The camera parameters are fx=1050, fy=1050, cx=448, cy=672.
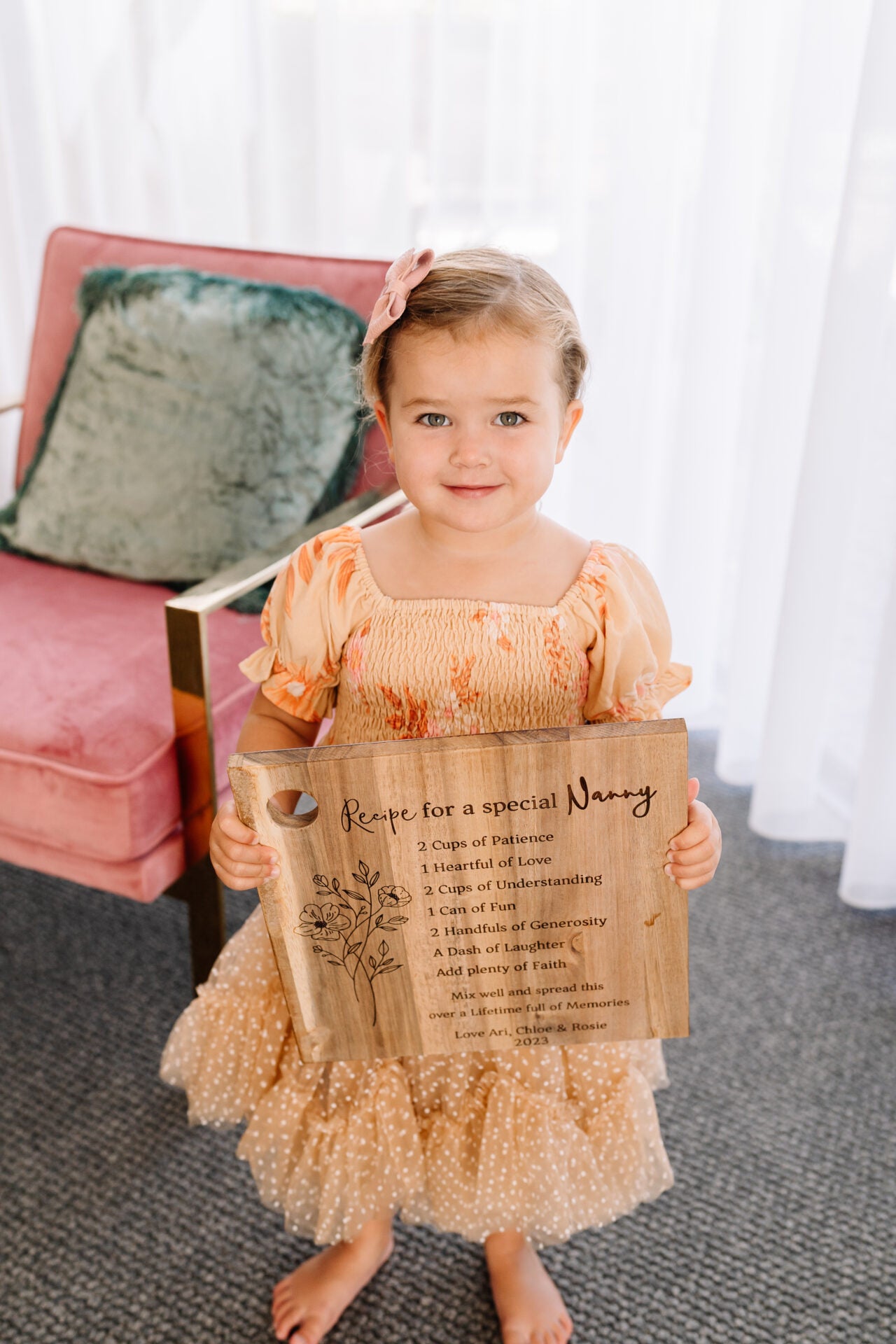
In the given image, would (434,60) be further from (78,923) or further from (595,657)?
(78,923)

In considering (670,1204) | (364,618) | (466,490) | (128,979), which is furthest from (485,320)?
(128,979)

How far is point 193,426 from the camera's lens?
1.55 meters

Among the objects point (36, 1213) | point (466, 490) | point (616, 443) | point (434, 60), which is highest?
point (434, 60)

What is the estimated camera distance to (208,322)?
155cm

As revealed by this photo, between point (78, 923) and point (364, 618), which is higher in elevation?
point (364, 618)

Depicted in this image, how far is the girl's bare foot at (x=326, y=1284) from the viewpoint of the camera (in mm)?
1081

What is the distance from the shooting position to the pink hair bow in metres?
0.83

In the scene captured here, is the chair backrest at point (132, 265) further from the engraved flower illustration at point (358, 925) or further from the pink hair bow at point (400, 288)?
the engraved flower illustration at point (358, 925)

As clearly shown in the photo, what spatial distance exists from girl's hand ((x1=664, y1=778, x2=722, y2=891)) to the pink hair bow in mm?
434

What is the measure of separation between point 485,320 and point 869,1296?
1081 mm

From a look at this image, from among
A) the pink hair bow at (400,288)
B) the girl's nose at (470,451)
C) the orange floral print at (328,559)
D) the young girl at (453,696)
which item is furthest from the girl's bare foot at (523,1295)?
the pink hair bow at (400,288)

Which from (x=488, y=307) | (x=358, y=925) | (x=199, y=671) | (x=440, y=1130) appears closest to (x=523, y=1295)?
(x=440, y=1130)

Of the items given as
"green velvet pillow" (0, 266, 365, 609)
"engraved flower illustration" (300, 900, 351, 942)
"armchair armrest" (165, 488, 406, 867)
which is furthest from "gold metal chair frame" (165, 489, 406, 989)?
"engraved flower illustration" (300, 900, 351, 942)

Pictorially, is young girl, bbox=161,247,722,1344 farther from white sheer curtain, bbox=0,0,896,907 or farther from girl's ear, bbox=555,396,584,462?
white sheer curtain, bbox=0,0,896,907
